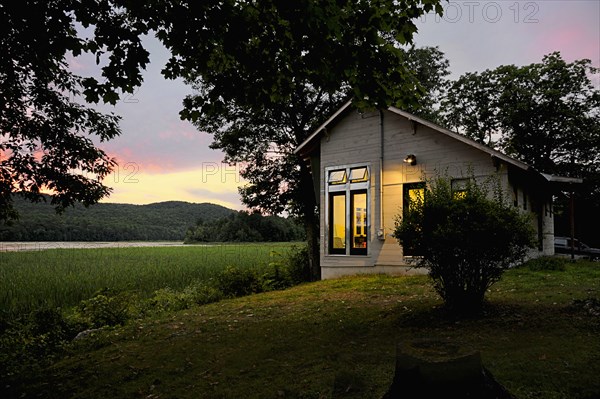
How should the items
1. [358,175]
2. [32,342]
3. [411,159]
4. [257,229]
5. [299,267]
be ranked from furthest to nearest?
[257,229] → [299,267] → [358,175] → [411,159] → [32,342]

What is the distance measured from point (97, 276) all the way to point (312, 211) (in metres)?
10.6

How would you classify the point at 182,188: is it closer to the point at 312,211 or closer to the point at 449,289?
the point at 312,211

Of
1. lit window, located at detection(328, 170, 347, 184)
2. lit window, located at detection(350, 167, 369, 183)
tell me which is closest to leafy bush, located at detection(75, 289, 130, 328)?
lit window, located at detection(328, 170, 347, 184)

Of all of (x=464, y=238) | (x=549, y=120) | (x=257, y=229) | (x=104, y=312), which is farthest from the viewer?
(x=257, y=229)

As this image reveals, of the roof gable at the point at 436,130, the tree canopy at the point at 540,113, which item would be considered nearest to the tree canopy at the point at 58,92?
the roof gable at the point at 436,130

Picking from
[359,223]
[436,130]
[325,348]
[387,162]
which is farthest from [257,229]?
[325,348]

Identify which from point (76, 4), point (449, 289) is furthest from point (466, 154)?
point (76, 4)

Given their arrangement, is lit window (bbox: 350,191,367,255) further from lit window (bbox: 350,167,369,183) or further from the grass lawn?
the grass lawn

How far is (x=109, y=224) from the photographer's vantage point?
58.9 metres

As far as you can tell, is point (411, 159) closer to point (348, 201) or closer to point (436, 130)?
point (436, 130)

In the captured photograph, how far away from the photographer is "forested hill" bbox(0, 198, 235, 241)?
4656cm

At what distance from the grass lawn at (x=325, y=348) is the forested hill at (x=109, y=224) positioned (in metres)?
41.3

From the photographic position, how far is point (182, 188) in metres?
30.3

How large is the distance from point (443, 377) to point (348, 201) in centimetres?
1273
